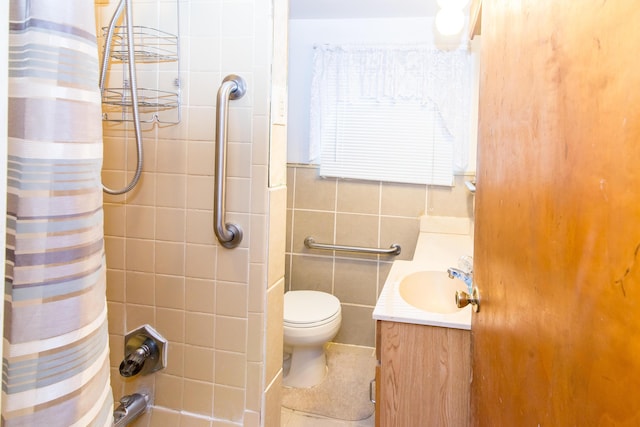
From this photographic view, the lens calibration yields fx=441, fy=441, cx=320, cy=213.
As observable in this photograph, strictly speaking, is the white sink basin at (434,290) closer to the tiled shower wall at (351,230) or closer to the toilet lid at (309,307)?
the toilet lid at (309,307)

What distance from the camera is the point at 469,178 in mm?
2643

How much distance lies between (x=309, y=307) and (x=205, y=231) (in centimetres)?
115

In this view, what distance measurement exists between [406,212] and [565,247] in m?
2.23

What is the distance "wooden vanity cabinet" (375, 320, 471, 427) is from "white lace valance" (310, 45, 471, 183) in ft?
5.02

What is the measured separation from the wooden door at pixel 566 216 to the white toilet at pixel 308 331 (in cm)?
139

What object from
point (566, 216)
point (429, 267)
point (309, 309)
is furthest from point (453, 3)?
point (566, 216)

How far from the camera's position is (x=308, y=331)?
7.27 ft

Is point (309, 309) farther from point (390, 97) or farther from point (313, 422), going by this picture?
point (390, 97)

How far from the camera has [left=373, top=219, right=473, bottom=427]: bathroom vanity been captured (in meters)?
1.33

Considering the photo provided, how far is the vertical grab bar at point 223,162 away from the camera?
1.25 meters

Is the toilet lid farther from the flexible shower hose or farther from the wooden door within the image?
the wooden door

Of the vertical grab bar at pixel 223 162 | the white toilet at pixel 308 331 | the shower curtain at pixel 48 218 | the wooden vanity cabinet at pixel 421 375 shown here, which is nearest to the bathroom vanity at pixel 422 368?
the wooden vanity cabinet at pixel 421 375

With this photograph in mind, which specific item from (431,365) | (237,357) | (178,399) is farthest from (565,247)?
(178,399)

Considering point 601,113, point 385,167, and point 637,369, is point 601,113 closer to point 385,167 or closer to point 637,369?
point 637,369
